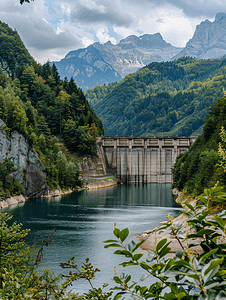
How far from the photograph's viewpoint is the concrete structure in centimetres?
13200

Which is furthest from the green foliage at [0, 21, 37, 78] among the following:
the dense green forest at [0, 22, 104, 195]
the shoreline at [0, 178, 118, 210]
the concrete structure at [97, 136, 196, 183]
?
the shoreline at [0, 178, 118, 210]

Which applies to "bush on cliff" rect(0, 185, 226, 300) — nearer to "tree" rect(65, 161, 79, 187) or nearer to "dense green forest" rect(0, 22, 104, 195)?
"dense green forest" rect(0, 22, 104, 195)

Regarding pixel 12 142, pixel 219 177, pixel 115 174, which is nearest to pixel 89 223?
pixel 219 177

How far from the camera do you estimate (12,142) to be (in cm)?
7806

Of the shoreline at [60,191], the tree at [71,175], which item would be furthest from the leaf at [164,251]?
the tree at [71,175]

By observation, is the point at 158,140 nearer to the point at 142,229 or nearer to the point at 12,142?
the point at 12,142

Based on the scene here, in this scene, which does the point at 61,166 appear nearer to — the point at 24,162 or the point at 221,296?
the point at 24,162

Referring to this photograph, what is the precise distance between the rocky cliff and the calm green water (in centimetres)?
786

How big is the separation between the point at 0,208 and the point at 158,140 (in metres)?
80.9

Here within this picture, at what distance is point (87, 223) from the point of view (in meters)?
51.4

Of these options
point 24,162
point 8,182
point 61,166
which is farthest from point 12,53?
point 8,182

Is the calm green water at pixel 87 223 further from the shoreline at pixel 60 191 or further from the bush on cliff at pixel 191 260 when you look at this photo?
the bush on cliff at pixel 191 260

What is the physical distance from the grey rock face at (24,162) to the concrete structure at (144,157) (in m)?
48.7

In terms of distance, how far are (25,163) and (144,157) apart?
61301mm
